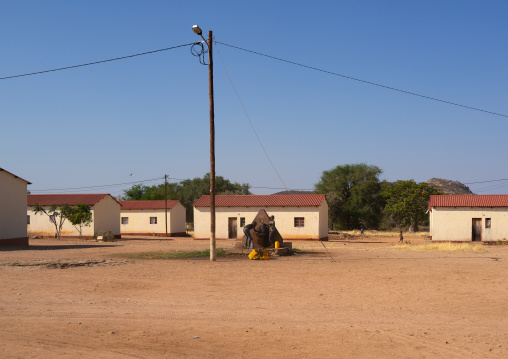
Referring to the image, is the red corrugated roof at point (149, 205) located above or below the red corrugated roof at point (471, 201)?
below

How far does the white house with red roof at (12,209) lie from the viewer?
29.6 metres

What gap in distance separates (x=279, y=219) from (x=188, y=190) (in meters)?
47.9

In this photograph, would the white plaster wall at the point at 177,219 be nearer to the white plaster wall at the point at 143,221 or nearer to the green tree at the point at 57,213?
the white plaster wall at the point at 143,221

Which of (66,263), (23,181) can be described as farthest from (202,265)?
(23,181)

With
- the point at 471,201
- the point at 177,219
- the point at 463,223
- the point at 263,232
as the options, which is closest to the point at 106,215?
the point at 177,219

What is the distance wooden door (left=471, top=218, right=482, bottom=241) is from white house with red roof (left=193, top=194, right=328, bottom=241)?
39.5 feet

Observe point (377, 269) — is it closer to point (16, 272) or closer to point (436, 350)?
point (436, 350)

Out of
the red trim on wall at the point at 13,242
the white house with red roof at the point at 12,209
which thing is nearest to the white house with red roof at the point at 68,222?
the red trim on wall at the point at 13,242

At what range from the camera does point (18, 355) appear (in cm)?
641

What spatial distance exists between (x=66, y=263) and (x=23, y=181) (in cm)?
1482

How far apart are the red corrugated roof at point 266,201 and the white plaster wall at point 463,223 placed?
31.5 ft

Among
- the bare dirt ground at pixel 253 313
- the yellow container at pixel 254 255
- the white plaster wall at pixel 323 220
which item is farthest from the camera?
the white plaster wall at pixel 323 220

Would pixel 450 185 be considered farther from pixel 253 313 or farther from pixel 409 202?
pixel 253 313

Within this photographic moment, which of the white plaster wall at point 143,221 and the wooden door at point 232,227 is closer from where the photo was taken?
the wooden door at point 232,227
